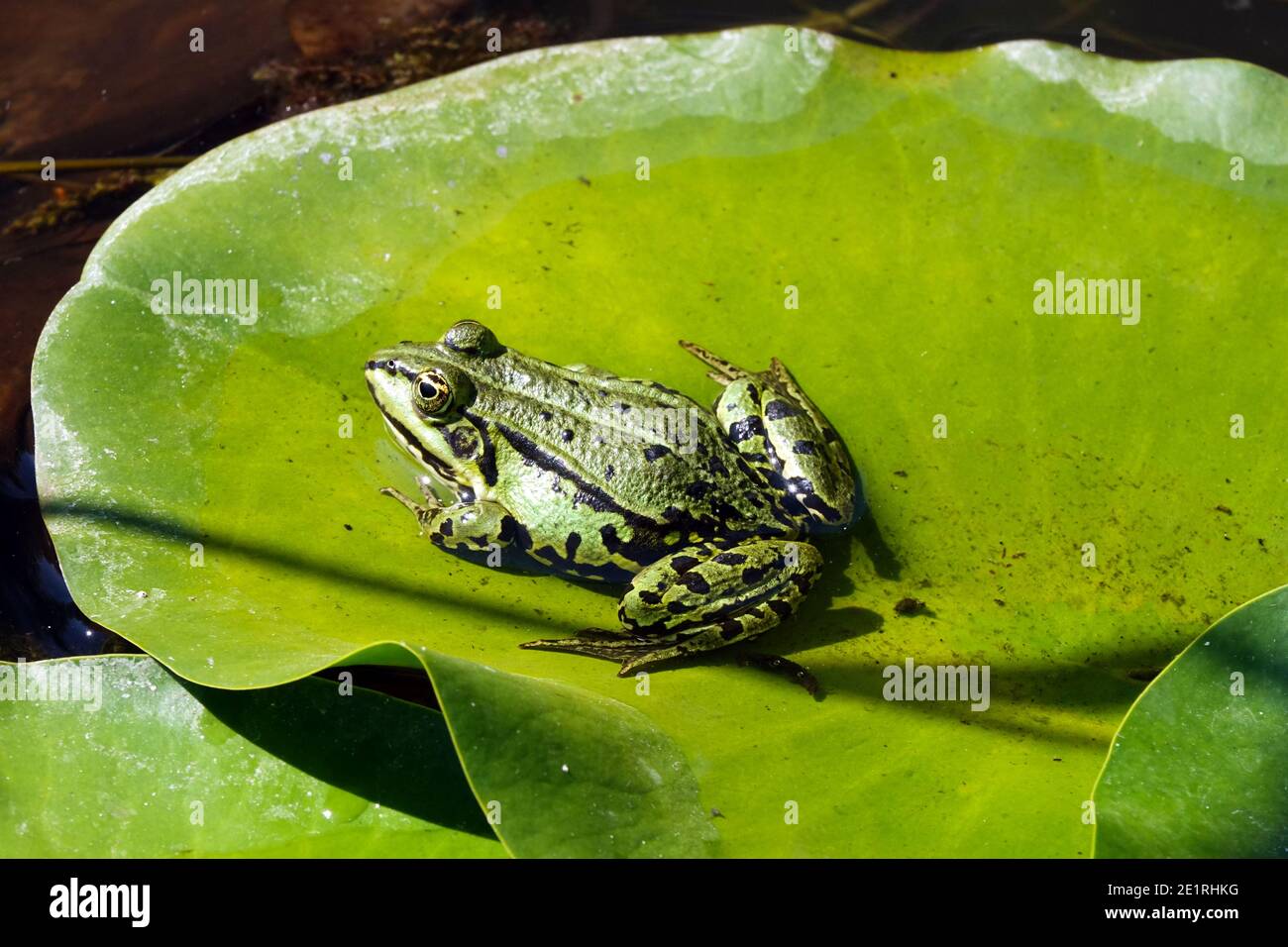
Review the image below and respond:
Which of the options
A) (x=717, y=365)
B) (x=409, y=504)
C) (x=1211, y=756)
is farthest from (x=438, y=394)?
(x=1211, y=756)

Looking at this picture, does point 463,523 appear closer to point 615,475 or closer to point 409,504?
point 409,504

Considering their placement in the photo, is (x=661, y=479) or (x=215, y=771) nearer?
(x=215, y=771)

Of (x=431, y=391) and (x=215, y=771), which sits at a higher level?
(x=431, y=391)

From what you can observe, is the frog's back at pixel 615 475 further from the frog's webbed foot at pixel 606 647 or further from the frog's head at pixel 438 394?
the frog's webbed foot at pixel 606 647

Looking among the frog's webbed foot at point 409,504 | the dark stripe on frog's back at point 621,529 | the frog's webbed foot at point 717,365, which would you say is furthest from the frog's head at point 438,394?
the frog's webbed foot at point 717,365

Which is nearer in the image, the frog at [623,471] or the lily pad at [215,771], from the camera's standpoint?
the lily pad at [215,771]

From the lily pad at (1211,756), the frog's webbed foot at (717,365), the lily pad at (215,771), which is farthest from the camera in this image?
the frog's webbed foot at (717,365)

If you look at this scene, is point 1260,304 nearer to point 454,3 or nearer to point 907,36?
point 907,36
